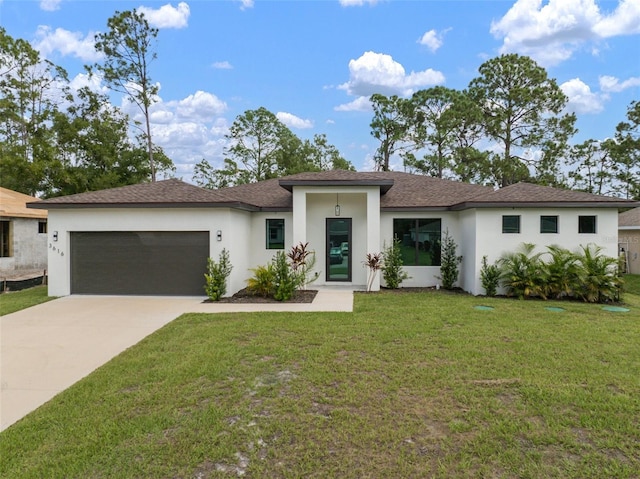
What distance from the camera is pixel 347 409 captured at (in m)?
3.94

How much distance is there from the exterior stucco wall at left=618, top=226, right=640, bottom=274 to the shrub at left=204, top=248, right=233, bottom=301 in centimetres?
1964

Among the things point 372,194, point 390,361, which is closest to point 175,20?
point 372,194

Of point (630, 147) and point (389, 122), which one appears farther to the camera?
point (389, 122)

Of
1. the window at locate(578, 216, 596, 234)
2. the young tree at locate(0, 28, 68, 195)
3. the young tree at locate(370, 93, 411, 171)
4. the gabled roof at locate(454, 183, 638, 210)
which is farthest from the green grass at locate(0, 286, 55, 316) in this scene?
the young tree at locate(370, 93, 411, 171)

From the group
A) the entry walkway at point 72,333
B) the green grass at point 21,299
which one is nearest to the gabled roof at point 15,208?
the green grass at point 21,299

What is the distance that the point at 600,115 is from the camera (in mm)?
21250

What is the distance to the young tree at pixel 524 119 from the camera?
77.9 ft

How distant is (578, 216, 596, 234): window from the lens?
10773 millimetres

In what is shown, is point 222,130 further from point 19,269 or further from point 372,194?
point 372,194

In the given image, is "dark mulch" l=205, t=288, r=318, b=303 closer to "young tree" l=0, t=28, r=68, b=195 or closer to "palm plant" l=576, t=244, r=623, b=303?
"palm plant" l=576, t=244, r=623, b=303

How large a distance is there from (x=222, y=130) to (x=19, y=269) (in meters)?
19.0

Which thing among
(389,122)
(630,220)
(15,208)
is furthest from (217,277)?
(389,122)

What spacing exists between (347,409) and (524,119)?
2626 centimetres

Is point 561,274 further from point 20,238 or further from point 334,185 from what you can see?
point 20,238
